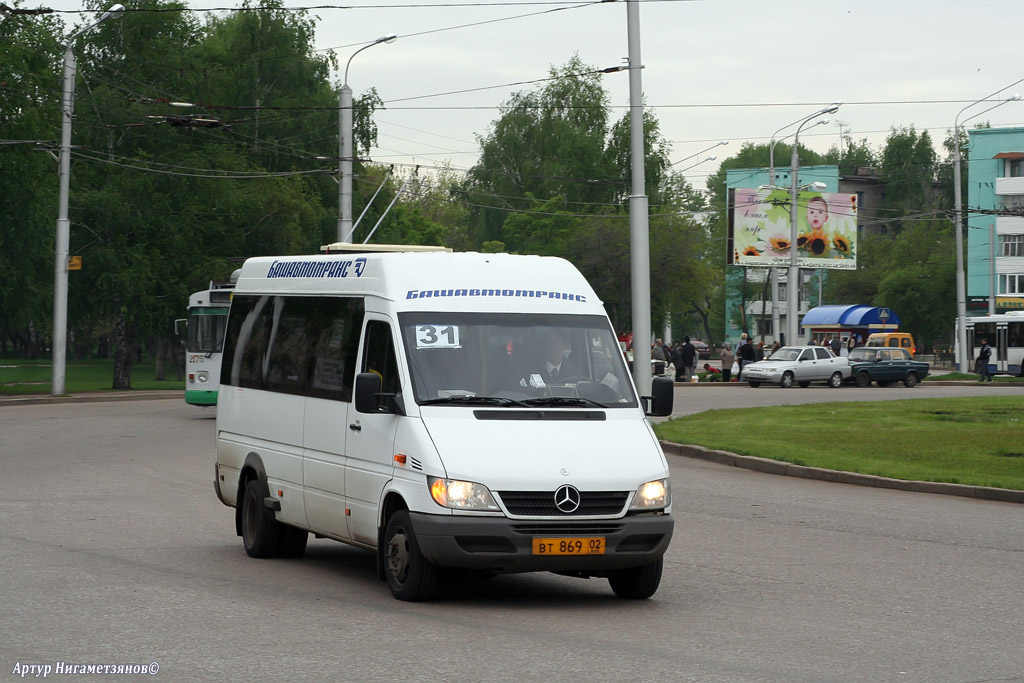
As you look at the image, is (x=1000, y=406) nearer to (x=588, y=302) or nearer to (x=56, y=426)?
(x=56, y=426)

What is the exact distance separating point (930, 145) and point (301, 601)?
126560 millimetres

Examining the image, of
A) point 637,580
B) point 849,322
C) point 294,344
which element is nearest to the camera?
point 637,580

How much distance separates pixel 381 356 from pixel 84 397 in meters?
31.2

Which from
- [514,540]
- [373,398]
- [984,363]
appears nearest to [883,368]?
[984,363]

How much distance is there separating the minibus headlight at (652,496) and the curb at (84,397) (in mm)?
30130

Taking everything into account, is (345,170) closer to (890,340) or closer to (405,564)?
(405,564)

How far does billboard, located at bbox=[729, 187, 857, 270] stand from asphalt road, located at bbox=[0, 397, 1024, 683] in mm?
49286

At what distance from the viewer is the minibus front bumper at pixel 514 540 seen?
8.74 meters

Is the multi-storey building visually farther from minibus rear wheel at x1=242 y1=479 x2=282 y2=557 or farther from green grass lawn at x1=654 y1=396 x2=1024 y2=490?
minibus rear wheel at x1=242 y1=479 x2=282 y2=557

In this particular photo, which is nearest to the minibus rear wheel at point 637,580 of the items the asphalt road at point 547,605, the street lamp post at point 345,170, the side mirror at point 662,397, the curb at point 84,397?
the asphalt road at point 547,605

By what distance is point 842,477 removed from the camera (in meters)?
18.8

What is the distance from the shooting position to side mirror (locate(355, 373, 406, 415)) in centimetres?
940

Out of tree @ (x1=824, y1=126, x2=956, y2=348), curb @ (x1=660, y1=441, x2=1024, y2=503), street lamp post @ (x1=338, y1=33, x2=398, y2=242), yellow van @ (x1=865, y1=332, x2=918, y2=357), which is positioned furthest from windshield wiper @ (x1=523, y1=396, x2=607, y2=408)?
tree @ (x1=824, y1=126, x2=956, y2=348)

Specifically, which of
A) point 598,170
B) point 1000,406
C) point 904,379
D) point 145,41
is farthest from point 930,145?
point 1000,406
